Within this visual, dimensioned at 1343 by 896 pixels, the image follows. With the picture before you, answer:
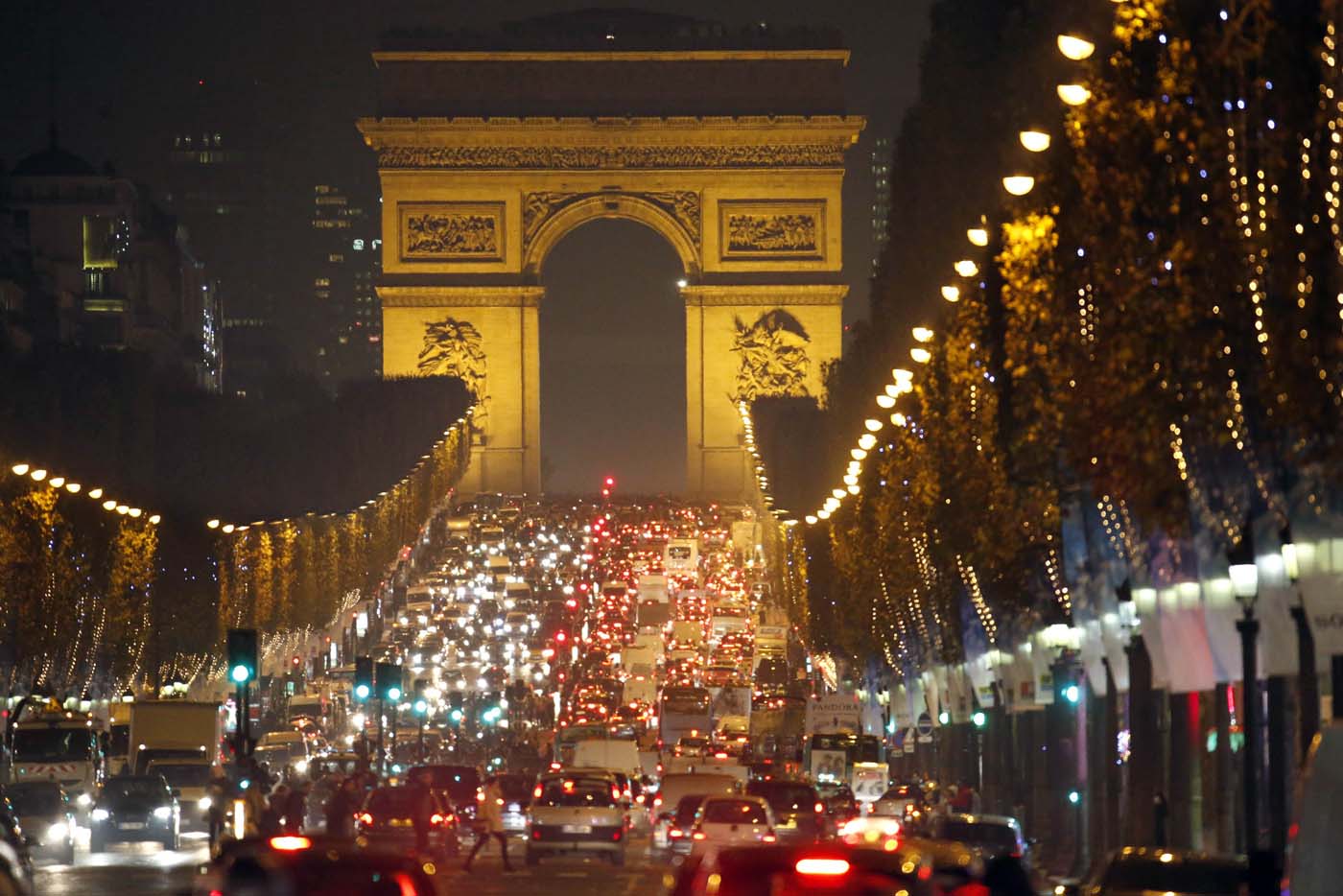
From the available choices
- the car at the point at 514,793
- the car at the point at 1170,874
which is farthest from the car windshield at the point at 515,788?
the car at the point at 1170,874

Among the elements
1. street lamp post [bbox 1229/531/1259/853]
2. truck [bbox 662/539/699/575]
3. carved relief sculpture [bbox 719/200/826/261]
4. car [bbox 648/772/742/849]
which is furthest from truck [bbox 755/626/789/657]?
street lamp post [bbox 1229/531/1259/853]

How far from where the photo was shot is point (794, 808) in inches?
1506

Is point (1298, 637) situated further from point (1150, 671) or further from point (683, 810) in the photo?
point (683, 810)

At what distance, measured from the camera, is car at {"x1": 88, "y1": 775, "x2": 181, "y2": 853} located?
41.5 m

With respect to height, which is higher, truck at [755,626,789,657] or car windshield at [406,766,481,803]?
truck at [755,626,789,657]

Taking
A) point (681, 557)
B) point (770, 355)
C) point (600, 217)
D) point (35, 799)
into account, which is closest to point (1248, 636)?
point (35, 799)

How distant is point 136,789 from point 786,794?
8.62m

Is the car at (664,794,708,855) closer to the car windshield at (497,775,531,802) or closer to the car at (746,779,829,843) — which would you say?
the car at (746,779,829,843)

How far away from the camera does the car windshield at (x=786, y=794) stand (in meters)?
38.3

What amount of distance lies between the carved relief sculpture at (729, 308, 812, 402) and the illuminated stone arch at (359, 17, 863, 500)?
0.08 metres

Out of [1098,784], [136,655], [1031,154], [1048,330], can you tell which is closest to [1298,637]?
[1048,330]

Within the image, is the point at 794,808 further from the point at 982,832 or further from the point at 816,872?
the point at 816,872

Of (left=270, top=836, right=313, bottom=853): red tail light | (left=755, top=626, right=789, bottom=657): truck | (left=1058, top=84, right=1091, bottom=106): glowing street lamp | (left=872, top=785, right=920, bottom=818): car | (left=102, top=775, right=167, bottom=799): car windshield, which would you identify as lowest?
(left=270, top=836, right=313, bottom=853): red tail light

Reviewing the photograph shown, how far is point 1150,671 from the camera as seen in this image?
32969 mm
